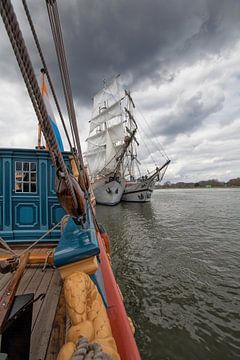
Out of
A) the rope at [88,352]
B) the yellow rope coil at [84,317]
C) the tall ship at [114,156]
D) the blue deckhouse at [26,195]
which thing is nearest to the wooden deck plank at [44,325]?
the yellow rope coil at [84,317]

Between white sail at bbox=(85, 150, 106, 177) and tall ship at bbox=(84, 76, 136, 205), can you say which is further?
white sail at bbox=(85, 150, 106, 177)

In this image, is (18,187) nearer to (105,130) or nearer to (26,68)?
(26,68)

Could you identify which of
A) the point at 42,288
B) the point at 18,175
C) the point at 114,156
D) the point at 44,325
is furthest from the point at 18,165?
the point at 114,156

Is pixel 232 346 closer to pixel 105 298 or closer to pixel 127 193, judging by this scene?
pixel 105 298

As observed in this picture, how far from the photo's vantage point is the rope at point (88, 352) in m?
1.08

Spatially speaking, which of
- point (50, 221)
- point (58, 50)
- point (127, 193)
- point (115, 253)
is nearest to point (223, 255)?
point (115, 253)

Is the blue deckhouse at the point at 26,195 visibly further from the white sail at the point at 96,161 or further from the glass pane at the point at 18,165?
the white sail at the point at 96,161

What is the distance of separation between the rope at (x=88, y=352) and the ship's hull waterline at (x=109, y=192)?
2722cm

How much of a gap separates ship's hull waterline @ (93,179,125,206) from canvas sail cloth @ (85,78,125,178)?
8.25 m

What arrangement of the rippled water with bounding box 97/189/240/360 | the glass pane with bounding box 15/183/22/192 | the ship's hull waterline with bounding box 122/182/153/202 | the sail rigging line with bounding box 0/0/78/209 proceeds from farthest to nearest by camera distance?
the ship's hull waterline with bounding box 122/182/153/202
the glass pane with bounding box 15/183/22/192
the rippled water with bounding box 97/189/240/360
the sail rigging line with bounding box 0/0/78/209

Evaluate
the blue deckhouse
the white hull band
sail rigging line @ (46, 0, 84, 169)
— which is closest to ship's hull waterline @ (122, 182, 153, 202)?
the white hull band

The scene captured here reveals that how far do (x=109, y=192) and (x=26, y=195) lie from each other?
23.8 meters

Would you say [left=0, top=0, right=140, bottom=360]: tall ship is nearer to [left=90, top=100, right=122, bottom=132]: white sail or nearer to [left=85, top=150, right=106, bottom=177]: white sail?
[left=85, top=150, right=106, bottom=177]: white sail

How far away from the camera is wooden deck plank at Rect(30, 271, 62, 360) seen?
1.75m
